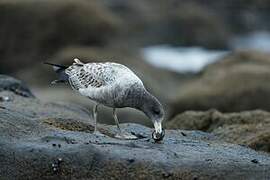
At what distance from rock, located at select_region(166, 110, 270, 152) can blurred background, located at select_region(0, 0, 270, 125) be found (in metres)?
4.14

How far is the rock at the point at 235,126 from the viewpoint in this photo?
Result: 9055 mm

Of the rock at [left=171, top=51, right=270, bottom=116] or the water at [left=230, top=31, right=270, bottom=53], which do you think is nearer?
the rock at [left=171, top=51, right=270, bottom=116]

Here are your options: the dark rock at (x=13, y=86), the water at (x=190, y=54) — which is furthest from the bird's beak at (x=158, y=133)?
the water at (x=190, y=54)

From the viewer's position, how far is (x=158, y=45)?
31859 mm

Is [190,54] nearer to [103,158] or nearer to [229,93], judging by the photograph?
[229,93]

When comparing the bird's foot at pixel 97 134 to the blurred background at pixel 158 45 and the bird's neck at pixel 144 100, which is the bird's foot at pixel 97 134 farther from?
the blurred background at pixel 158 45

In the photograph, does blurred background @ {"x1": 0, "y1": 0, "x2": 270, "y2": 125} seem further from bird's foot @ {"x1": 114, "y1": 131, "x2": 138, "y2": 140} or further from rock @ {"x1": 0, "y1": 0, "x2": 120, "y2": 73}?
bird's foot @ {"x1": 114, "y1": 131, "x2": 138, "y2": 140}

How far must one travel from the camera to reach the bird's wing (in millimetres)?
7949

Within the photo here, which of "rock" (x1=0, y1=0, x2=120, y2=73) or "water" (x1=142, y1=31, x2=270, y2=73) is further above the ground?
"water" (x1=142, y1=31, x2=270, y2=73)

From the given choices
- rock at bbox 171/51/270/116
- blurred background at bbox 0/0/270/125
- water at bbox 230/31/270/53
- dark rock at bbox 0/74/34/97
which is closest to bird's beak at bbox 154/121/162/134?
dark rock at bbox 0/74/34/97

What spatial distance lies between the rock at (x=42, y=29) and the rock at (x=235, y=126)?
1267cm

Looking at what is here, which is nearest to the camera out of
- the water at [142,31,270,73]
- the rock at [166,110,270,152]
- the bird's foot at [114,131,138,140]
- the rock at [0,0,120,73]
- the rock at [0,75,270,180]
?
the rock at [0,75,270,180]

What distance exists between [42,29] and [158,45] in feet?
30.8

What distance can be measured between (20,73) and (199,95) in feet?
27.4
